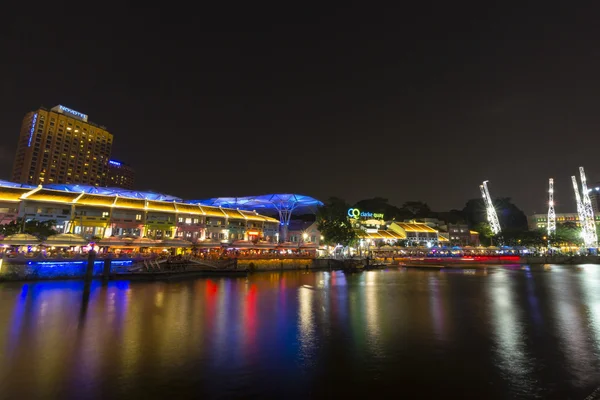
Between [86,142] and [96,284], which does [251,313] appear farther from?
[86,142]

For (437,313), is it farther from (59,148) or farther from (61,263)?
(59,148)

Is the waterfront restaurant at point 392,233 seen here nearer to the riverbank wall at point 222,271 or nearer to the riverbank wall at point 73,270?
the riverbank wall at point 222,271

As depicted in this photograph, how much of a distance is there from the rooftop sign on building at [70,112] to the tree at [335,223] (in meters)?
129

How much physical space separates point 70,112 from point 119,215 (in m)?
117

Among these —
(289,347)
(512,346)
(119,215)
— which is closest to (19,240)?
(119,215)

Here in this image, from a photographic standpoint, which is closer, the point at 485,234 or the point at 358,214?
the point at 358,214

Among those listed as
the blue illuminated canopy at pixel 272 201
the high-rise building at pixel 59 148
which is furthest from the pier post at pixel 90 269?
the high-rise building at pixel 59 148

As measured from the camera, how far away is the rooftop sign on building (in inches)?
5295

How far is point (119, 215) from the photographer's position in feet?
183

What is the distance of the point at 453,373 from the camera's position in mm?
12625

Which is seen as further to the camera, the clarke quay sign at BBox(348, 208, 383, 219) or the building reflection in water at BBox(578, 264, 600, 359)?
the clarke quay sign at BBox(348, 208, 383, 219)

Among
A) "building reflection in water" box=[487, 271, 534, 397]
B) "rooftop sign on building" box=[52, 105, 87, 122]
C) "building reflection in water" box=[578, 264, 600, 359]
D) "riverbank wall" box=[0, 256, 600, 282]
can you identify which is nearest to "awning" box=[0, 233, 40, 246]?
"riverbank wall" box=[0, 256, 600, 282]

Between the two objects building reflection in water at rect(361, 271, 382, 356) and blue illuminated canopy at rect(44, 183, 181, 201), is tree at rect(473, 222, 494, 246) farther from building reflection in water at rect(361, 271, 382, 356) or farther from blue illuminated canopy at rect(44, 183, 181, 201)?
blue illuminated canopy at rect(44, 183, 181, 201)

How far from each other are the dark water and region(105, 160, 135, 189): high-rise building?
540 feet
